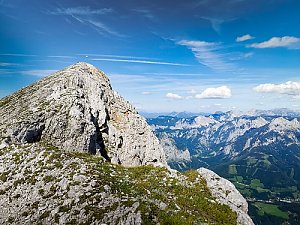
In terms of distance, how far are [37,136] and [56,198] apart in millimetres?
12506

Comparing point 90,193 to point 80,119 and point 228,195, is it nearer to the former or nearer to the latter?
point 80,119

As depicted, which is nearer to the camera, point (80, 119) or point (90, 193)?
point (90, 193)

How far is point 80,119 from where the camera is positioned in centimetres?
3981

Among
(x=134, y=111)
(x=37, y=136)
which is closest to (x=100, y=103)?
(x=134, y=111)

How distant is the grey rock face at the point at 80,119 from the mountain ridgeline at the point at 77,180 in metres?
0.15

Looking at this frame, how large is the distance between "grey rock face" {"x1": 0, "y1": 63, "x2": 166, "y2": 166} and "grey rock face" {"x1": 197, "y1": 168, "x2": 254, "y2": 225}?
12847mm

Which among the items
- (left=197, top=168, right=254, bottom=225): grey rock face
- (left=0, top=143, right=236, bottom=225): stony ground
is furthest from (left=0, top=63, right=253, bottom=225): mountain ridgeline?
(left=197, top=168, right=254, bottom=225): grey rock face

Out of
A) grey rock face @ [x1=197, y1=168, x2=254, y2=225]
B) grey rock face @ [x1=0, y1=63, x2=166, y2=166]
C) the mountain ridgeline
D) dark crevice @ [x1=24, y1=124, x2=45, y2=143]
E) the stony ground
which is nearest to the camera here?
the stony ground

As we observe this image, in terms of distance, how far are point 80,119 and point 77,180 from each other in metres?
13.2

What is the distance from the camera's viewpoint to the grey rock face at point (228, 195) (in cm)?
2867

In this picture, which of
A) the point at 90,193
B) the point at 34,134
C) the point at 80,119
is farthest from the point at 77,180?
the point at 80,119

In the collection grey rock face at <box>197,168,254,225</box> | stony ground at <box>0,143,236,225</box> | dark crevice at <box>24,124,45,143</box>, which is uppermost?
dark crevice at <box>24,124,45,143</box>

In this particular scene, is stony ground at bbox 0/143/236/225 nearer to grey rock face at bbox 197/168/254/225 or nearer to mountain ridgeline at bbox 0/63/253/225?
mountain ridgeline at bbox 0/63/253/225

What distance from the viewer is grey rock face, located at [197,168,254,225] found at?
94.1 ft
